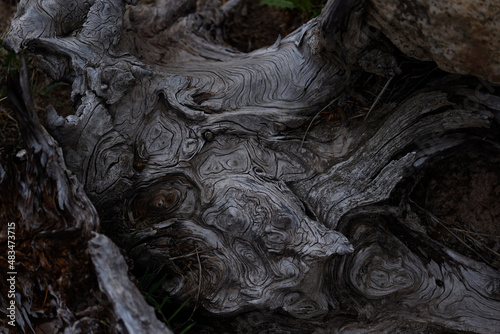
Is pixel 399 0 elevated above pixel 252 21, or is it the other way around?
pixel 399 0

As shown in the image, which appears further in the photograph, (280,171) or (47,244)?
(280,171)

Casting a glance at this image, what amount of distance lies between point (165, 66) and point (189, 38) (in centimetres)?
50

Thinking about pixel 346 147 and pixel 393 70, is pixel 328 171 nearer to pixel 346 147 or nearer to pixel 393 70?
pixel 346 147

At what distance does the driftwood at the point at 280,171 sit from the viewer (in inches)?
124

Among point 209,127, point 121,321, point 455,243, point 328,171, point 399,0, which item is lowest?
point 455,243

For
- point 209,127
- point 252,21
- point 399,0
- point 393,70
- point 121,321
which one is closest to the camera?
point 121,321

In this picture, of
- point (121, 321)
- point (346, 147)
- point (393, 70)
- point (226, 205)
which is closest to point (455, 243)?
point (346, 147)

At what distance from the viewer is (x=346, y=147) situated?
132 inches

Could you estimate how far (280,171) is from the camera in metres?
3.32

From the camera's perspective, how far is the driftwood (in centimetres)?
315

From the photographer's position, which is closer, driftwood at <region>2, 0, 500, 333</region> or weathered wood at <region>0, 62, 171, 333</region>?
weathered wood at <region>0, 62, 171, 333</region>

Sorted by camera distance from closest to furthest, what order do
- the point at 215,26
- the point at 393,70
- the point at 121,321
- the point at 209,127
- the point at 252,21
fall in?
the point at 121,321 → the point at 393,70 → the point at 209,127 → the point at 215,26 → the point at 252,21

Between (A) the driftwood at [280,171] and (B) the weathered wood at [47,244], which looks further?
(A) the driftwood at [280,171]

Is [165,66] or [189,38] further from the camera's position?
[189,38]
